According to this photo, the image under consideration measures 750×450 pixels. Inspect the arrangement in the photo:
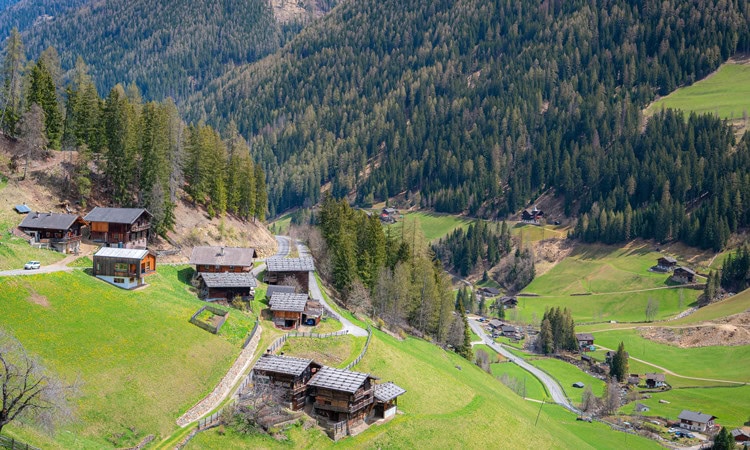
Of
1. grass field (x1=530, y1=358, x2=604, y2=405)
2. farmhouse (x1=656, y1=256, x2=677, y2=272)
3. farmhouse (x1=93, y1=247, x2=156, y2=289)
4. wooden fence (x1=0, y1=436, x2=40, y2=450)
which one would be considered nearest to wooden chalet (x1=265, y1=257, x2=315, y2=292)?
farmhouse (x1=93, y1=247, x2=156, y2=289)

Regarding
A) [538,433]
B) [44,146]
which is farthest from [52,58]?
[538,433]

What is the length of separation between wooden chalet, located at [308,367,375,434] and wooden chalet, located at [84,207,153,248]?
36.1m

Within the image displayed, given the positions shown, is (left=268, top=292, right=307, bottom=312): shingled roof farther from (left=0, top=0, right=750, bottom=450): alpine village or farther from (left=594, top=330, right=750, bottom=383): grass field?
(left=594, top=330, right=750, bottom=383): grass field

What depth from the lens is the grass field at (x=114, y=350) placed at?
175 ft

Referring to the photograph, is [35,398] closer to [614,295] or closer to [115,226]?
[115,226]

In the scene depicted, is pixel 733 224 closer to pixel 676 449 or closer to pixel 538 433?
pixel 676 449

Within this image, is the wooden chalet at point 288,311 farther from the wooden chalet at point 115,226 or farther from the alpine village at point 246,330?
the wooden chalet at point 115,226

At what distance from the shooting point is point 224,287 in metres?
86.4

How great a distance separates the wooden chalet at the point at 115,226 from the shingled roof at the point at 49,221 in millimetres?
5922

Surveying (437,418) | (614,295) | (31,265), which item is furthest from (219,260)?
(614,295)

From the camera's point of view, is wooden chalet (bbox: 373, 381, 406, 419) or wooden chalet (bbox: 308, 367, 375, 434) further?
wooden chalet (bbox: 373, 381, 406, 419)

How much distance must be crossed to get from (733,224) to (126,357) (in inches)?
7220

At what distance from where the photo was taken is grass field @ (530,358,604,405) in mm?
130850

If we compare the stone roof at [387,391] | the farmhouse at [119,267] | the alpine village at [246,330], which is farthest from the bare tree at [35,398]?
the stone roof at [387,391]
